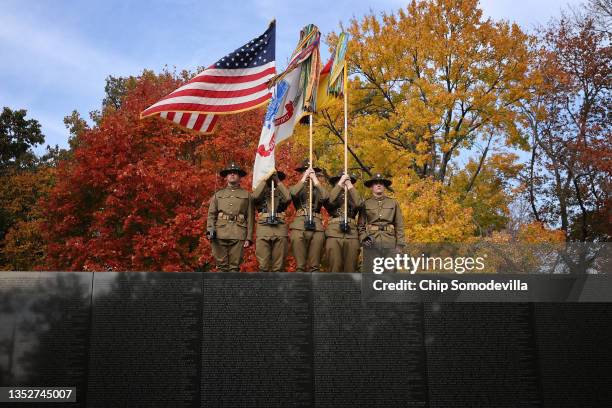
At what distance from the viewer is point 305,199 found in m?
9.13

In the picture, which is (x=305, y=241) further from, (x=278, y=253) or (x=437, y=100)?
(x=437, y=100)

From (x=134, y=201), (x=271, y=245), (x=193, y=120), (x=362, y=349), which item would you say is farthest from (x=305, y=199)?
(x=134, y=201)

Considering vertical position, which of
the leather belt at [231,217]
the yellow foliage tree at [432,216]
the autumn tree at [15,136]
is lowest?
the leather belt at [231,217]

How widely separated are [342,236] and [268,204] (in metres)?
1.19

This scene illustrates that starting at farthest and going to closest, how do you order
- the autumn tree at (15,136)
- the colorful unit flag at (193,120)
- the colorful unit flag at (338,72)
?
1. the autumn tree at (15,136)
2. the colorful unit flag at (338,72)
3. the colorful unit flag at (193,120)

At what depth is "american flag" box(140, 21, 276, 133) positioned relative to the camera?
9.50 metres

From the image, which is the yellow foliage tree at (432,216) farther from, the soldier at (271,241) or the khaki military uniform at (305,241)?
the soldier at (271,241)

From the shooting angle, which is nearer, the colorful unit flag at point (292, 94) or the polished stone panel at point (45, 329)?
the polished stone panel at point (45, 329)

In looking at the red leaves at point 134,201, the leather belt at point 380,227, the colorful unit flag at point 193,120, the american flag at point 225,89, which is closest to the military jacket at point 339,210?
the leather belt at point 380,227

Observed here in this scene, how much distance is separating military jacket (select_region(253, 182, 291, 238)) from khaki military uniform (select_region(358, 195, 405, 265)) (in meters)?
1.22

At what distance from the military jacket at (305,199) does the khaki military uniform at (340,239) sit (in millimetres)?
131

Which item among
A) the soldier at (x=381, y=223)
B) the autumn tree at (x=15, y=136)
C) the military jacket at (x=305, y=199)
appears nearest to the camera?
the military jacket at (x=305, y=199)

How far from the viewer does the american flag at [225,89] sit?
31.2ft

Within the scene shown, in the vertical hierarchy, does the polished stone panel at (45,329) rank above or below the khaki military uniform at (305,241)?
below
